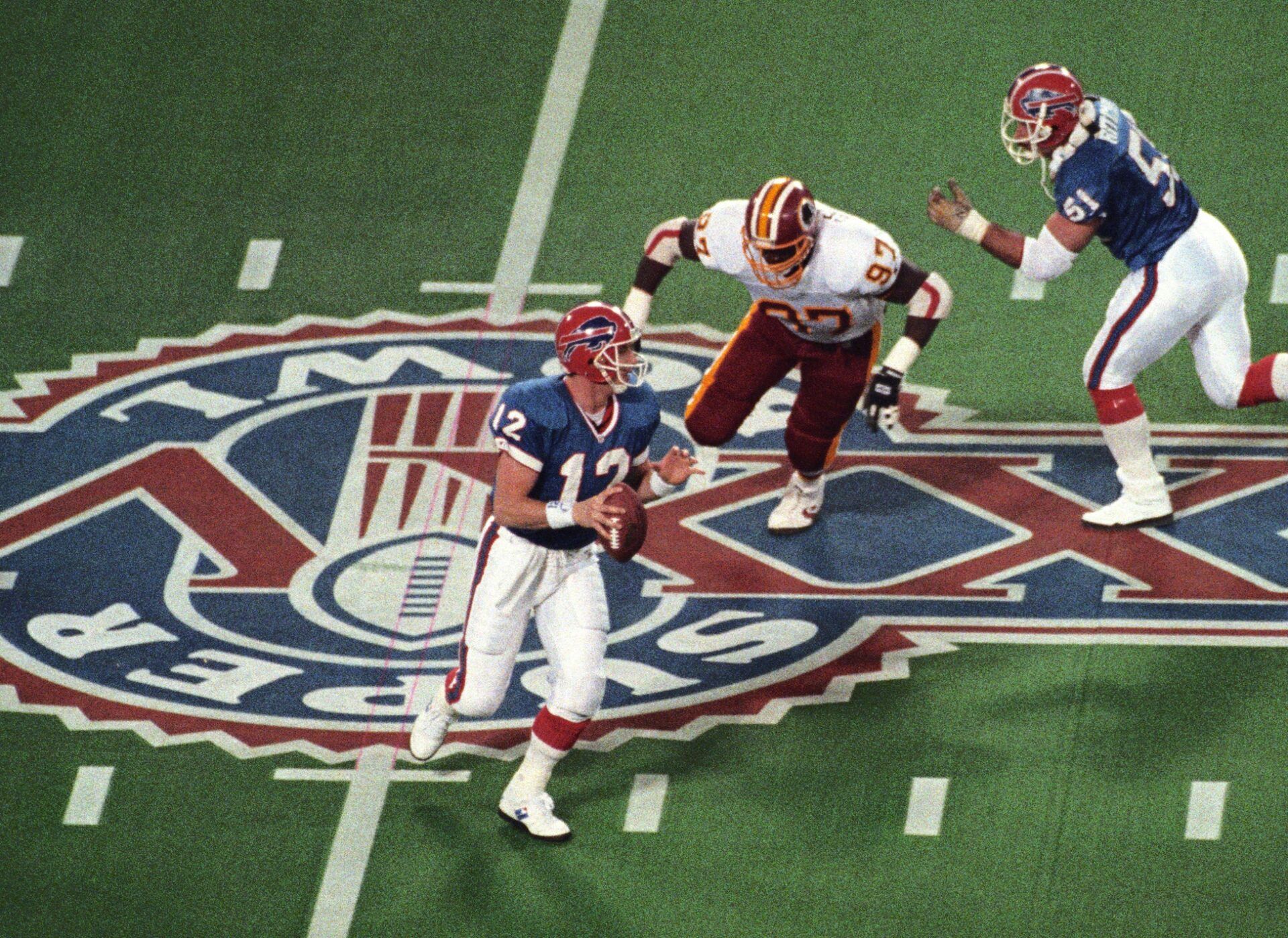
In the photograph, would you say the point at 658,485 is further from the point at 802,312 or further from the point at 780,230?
the point at 802,312

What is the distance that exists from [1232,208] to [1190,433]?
1385mm

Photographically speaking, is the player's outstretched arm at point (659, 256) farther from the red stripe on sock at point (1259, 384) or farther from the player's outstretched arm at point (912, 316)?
the red stripe on sock at point (1259, 384)

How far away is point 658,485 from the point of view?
771cm

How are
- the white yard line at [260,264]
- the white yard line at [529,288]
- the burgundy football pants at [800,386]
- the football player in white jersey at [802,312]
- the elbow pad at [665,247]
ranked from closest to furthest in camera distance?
1. the football player in white jersey at [802,312]
2. the elbow pad at [665,247]
3. the burgundy football pants at [800,386]
4. the white yard line at [529,288]
5. the white yard line at [260,264]

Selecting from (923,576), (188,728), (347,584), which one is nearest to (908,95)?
(923,576)

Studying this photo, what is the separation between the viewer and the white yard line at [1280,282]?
999 cm

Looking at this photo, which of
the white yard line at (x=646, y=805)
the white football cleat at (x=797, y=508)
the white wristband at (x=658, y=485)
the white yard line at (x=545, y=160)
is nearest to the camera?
the white wristband at (x=658, y=485)

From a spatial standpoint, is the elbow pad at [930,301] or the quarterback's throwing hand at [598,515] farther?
the elbow pad at [930,301]

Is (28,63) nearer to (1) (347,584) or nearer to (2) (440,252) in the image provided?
(2) (440,252)

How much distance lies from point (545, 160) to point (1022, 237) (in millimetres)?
3096

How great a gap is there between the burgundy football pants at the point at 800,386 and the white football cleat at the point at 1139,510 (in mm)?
1073

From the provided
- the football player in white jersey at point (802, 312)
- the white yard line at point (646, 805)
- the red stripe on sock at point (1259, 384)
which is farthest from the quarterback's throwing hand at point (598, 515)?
the red stripe on sock at point (1259, 384)

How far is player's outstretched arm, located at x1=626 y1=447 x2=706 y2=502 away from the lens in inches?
299

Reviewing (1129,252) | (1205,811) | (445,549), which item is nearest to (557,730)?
(445,549)
